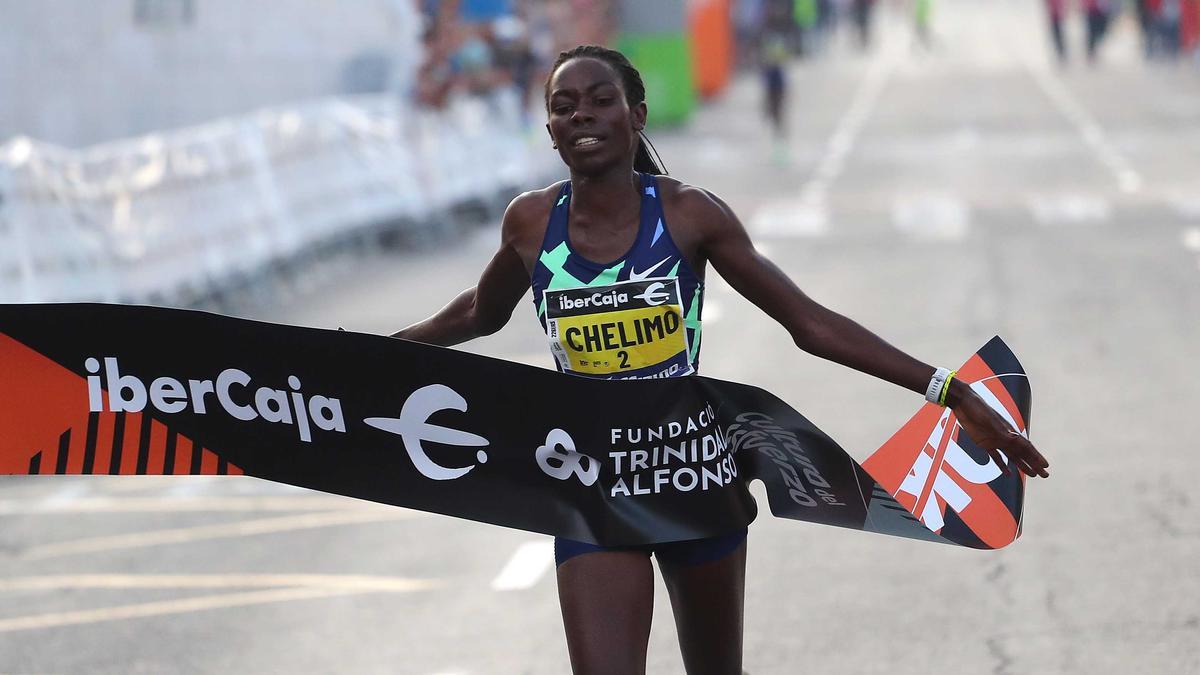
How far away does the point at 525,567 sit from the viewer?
8297mm

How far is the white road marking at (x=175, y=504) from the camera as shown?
9.81 metres

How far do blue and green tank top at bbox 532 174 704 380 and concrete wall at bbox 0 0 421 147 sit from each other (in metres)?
12.7

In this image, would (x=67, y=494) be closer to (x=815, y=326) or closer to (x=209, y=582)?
(x=209, y=582)

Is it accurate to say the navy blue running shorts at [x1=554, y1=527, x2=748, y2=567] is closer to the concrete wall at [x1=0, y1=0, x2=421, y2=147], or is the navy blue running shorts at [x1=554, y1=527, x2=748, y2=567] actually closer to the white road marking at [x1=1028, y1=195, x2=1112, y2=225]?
the concrete wall at [x1=0, y1=0, x2=421, y2=147]

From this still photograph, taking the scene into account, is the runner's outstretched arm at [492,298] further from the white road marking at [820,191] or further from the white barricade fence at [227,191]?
the white road marking at [820,191]

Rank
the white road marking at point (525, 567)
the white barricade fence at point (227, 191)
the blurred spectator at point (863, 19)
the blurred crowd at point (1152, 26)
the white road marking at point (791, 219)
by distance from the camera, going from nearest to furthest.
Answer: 1. the white road marking at point (525, 567)
2. the white barricade fence at point (227, 191)
3. the white road marking at point (791, 219)
4. the blurred crowd at point (1152, 26)
5. the blurred spectator at point (863, 19)

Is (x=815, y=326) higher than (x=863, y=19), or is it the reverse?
(x=863, y=19)

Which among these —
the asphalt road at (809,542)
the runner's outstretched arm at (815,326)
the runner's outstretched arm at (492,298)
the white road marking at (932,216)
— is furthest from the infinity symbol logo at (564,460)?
the white road marking at (932,216)

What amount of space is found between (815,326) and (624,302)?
0.45 m

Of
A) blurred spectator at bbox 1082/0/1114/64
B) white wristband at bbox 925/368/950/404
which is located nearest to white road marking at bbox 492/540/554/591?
white wristband at bbox 925/368/950/404

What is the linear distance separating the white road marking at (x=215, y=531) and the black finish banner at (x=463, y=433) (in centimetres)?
379

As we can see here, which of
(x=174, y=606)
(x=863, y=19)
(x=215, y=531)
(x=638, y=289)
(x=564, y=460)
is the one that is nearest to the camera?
(x=638, y=289)

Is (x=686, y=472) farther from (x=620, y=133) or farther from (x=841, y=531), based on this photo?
(x=841, y=531)

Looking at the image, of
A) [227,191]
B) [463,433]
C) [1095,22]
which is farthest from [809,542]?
[1095,22]
